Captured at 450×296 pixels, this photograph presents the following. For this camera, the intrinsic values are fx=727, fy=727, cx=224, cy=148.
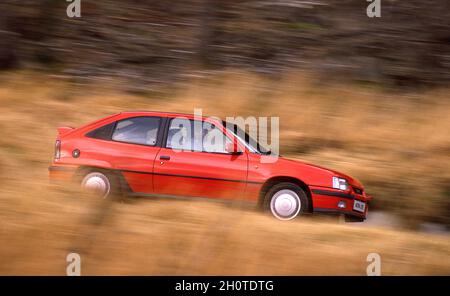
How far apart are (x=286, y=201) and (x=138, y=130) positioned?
203 centimetres

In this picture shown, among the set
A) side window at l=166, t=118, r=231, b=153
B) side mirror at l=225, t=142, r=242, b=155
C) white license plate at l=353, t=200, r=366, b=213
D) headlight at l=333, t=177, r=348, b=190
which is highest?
side window at l=166, t=118, r=231, b=153

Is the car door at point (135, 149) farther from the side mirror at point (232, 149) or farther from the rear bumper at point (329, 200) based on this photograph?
the rear bumper at point (329, 200)

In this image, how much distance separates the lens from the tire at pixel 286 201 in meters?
8.57

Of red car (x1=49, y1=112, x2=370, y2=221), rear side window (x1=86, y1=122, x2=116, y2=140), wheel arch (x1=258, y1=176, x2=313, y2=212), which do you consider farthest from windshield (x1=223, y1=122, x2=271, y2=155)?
rear side window (x1=86, y1=122, x2=116, y2=140)

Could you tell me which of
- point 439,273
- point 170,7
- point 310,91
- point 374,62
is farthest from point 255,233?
point 170,7

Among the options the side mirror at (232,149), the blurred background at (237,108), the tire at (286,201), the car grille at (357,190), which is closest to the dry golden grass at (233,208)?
the blurred background at (237,108)

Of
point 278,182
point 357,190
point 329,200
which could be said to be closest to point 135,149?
point 278,182

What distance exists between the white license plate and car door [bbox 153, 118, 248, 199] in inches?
54.3

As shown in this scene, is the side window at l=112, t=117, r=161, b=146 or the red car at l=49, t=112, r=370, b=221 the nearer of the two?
the red car at l=49, t=112, r=370, b=221

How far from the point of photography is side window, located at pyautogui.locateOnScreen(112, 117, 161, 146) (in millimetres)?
8953

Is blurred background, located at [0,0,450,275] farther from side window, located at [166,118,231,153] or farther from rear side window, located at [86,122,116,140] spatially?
rear side window, located at [86,122,116,140]
